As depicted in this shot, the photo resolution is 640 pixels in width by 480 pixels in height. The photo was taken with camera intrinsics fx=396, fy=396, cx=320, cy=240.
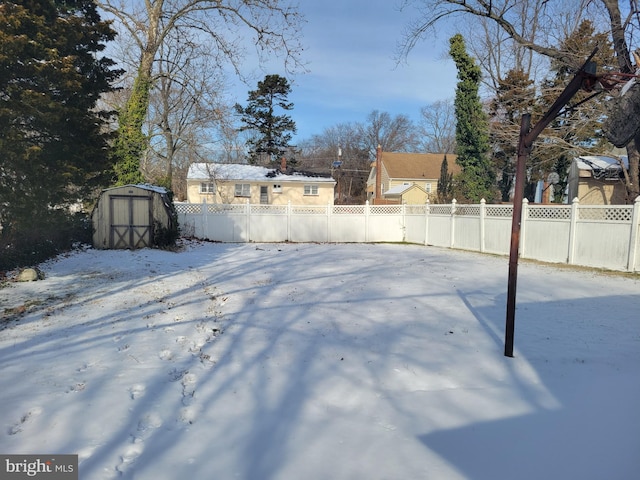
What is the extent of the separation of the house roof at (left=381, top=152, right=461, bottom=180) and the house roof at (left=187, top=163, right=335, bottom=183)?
10.6 metres

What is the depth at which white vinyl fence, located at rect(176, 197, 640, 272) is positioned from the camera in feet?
30.8

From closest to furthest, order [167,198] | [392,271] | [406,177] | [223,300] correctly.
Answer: [223,300] < [392,271] < [167,198] < [406,177]

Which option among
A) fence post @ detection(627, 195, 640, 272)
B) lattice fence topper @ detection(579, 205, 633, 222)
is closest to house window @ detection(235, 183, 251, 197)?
lattice fence topper @ detection(579, 205, 633, 222)

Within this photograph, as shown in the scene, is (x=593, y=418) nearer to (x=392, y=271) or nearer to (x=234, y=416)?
(x=234, y=416)

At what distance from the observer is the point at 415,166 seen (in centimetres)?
3912

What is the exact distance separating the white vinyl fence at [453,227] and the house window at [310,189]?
37.0ft

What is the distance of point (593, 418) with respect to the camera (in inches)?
124

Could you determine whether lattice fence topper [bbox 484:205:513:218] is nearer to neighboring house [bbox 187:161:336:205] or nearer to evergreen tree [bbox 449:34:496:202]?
evergreen tree [bbox 449:34:496:202]

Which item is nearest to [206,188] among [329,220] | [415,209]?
[329,220]

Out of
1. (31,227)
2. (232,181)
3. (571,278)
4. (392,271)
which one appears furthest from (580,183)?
(232,181)

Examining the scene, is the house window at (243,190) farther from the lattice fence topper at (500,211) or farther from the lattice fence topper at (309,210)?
the lattice fence topper at (500,211)

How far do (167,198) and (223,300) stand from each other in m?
7.97

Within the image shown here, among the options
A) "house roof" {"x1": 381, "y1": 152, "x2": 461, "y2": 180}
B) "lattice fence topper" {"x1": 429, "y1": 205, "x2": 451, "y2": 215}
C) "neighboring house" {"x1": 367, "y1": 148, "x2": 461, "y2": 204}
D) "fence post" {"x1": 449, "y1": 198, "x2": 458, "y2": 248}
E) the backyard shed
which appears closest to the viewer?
the backyard shed

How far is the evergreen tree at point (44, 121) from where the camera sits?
352 inches
